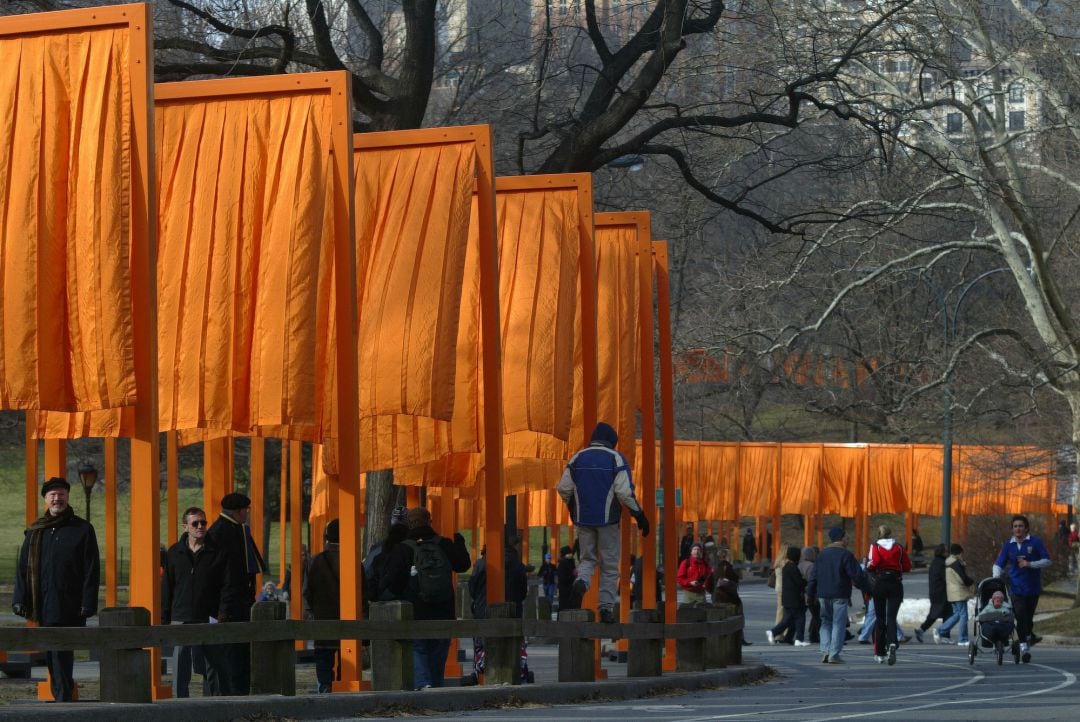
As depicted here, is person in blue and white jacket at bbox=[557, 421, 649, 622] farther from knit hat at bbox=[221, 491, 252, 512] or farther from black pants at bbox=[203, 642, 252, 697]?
black pants at bbox=[203, 642, 252, 697]

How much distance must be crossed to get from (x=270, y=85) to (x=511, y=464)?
6525 mm

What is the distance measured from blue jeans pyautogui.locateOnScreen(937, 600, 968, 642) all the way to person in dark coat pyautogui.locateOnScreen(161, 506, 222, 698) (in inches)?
733

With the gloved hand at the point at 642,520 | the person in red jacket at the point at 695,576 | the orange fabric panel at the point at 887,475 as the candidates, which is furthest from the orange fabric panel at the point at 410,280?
the orange fabric panel at the point at 887,475

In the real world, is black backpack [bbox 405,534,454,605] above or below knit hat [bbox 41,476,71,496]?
below

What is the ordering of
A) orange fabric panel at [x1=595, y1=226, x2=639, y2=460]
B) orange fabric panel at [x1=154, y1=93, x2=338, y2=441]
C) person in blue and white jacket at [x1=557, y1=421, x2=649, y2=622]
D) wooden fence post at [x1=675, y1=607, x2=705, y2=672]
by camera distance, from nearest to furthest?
orange fabric panel at [x1=154, y1=93, x2=338, y2=441] → person in blue and white jacket at [x1=557, y1=421, x2=649, y2=622] → orange fabric panel at [x1=595, y1=226, x2=639, y2=460] → wooden fence post at [x1=675, y1=607, x2=705, y2=672]

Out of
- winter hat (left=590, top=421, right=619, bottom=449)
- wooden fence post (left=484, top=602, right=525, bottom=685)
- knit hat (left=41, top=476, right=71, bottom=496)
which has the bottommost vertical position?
wooden fence post (left=484, top=602, right=525, bottom=685)

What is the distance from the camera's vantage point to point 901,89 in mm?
34438

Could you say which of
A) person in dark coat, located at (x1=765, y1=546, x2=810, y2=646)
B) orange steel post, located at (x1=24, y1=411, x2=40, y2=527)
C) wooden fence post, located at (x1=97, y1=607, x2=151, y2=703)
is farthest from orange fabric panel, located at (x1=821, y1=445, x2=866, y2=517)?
wooden fence post, located at (x1=97, y1=607, x2=151, y2=703)

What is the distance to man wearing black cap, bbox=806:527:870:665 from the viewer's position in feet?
80.5

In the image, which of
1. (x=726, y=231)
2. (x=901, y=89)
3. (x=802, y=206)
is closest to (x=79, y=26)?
(x=802, y=206)

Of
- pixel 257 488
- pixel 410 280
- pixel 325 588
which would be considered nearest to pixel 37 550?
pixel 325 588

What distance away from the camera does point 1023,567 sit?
25.5 metres

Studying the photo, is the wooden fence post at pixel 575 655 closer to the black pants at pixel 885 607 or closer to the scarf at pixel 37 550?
the scarf at pixel 37 550

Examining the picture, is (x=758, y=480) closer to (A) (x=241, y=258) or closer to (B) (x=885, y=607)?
(B) (x=885, y=607)
